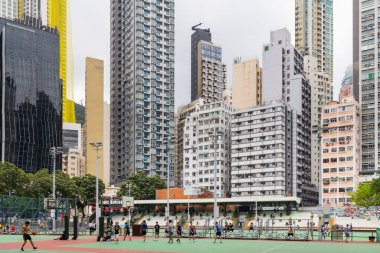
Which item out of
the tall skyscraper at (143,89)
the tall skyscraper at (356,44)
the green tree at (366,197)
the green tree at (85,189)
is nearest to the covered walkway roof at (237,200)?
the green tree at (85,189)

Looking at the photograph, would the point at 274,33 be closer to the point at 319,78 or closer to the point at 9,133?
the point at 319,78

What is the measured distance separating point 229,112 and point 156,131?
25510mm

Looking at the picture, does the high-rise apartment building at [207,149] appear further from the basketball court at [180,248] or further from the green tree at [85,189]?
the basketball court at [180,248]

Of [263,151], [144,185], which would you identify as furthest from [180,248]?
[263,151]

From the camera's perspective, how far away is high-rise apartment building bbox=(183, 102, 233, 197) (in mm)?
148375

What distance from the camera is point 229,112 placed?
158 m

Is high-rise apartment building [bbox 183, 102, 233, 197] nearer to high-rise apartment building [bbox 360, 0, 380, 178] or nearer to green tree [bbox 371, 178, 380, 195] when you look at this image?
high-rise apartment building [bbox 360, 0, 380, 178]

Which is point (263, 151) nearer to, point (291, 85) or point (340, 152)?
point (340, 152)

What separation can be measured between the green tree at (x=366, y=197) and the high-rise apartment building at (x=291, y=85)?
40229mm

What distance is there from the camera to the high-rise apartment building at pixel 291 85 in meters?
153

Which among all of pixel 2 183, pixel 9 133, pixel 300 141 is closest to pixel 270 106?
pixel 300 141

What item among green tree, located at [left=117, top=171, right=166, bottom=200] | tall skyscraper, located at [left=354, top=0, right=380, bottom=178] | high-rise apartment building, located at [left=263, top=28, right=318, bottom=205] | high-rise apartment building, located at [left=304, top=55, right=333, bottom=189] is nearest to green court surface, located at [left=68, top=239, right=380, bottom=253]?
green tree, located at [left=117, top=171, right=166, bottom=200]

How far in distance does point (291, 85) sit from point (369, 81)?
22.3 meters

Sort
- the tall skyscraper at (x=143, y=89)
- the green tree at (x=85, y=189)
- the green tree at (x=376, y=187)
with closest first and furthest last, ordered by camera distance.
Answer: the green tree at (x=376, y=187) < the green tree at (x=85, y=189) < the tall skyscraper at (x=143, y=89)
